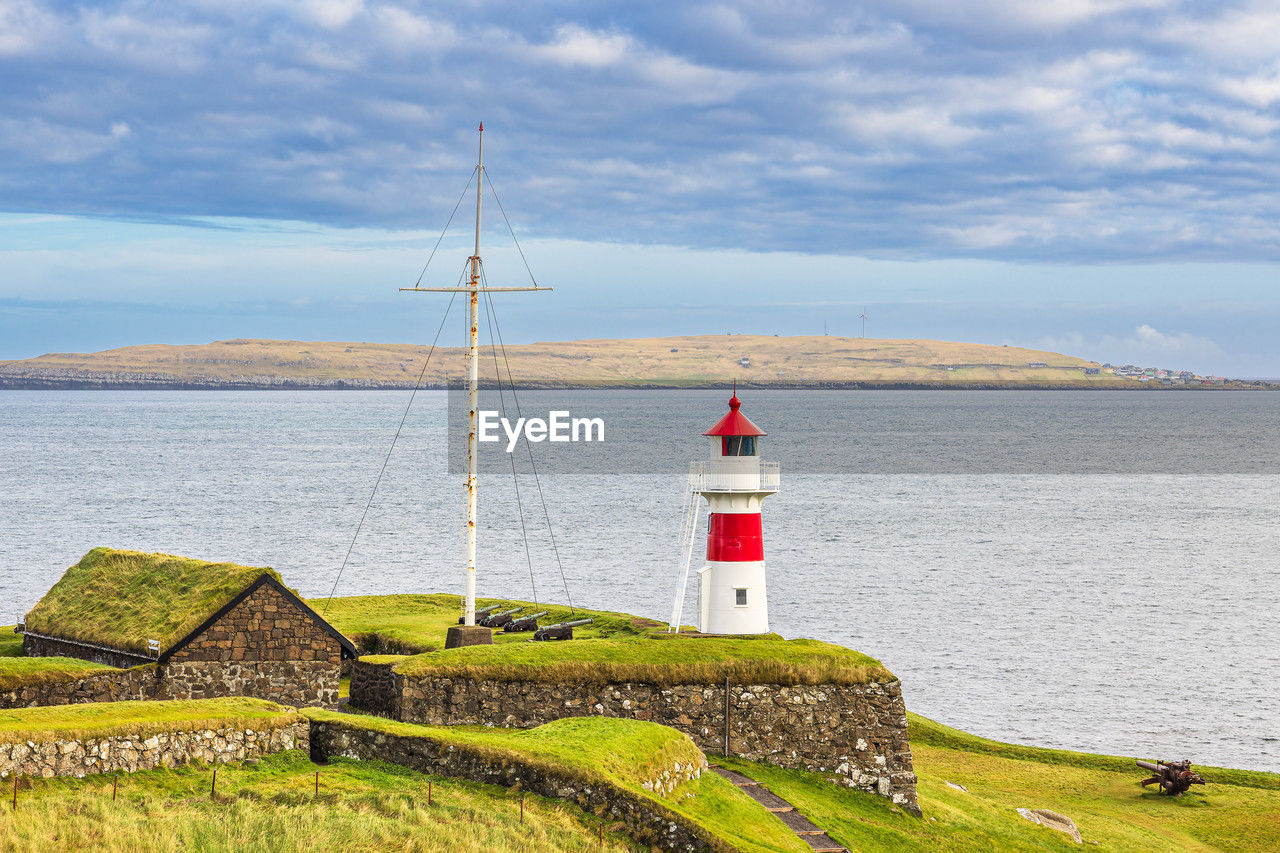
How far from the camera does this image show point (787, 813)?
25.3 m

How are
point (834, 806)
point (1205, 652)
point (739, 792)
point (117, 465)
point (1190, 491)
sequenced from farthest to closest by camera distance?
1. point (117, 465)
2. point (1190, 491)
3. point (1205, 652)
4. point (834, 806)
5. point (739, 792)

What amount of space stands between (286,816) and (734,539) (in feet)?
55.3

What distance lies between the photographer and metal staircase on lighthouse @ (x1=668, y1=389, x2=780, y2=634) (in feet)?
108

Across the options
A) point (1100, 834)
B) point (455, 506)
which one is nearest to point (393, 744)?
point (1100, 834)

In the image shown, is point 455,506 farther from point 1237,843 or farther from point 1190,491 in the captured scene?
point 1237,843

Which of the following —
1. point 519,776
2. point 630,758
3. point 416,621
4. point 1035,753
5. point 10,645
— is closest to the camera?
point 519,776

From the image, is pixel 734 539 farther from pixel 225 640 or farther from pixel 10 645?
pixel 10 645

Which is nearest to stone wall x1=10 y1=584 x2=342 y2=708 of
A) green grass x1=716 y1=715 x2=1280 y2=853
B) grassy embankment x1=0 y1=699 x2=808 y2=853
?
grassy embankment x1=0 y1=699 x2=808 y2=853

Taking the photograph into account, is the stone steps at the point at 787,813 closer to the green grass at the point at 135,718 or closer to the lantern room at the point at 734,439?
the lantern room at the point at 734,439

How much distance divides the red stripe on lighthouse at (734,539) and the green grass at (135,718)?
13.4 metres

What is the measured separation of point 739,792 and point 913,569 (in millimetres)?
52150

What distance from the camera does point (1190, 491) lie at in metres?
125

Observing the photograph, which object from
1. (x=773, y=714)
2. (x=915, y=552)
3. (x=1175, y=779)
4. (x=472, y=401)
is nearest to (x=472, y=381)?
(x=472, y=401)

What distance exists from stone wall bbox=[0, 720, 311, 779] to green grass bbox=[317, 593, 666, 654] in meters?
11.1
